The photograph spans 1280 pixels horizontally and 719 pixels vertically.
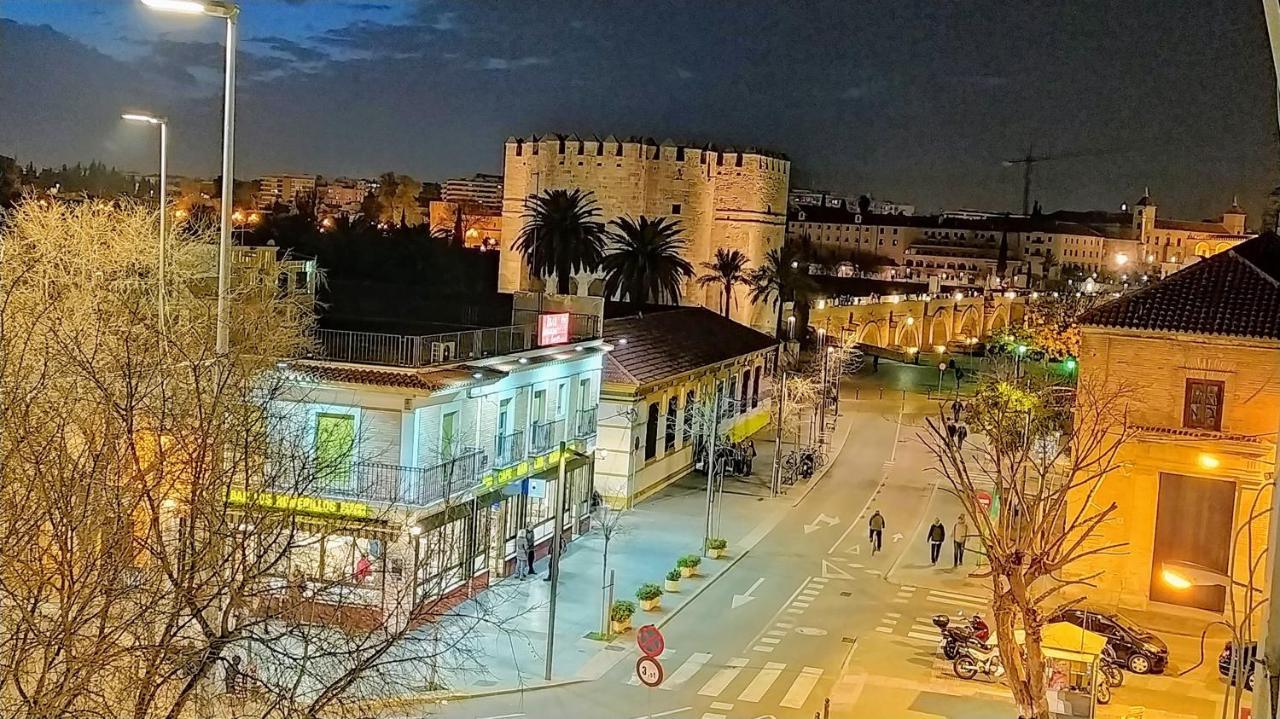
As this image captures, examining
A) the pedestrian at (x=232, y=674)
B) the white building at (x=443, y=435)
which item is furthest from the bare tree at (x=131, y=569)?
the white building at (x=443, y=435)

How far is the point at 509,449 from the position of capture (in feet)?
103

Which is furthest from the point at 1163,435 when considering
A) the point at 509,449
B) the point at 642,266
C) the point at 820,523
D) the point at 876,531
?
the point at 642,266

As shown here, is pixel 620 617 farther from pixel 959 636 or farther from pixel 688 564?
pixel 959 636

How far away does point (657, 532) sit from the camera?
124 feet

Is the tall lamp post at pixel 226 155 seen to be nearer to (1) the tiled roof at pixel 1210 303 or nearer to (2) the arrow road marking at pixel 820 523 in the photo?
(1) the tiled roof at pixel 1210 303

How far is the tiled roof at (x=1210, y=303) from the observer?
96.7 ft

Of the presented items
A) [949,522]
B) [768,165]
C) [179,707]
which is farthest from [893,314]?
[179,707]

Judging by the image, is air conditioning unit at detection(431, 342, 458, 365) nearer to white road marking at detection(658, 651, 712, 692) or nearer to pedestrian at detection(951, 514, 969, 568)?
white road marking at detection(658, 651, 712, 692)

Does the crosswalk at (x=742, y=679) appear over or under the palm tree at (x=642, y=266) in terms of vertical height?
under

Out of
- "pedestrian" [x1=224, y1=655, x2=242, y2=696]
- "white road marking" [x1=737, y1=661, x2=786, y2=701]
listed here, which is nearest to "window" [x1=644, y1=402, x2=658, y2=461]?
"white road marking" [x1=737, y1=661, x2=786, y2=701]

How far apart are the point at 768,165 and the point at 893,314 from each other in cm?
2771

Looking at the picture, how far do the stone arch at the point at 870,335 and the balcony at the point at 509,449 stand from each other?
2712 inches

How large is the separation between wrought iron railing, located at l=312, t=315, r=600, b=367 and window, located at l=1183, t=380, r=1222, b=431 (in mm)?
16489

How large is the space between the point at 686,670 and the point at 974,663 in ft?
19.0
